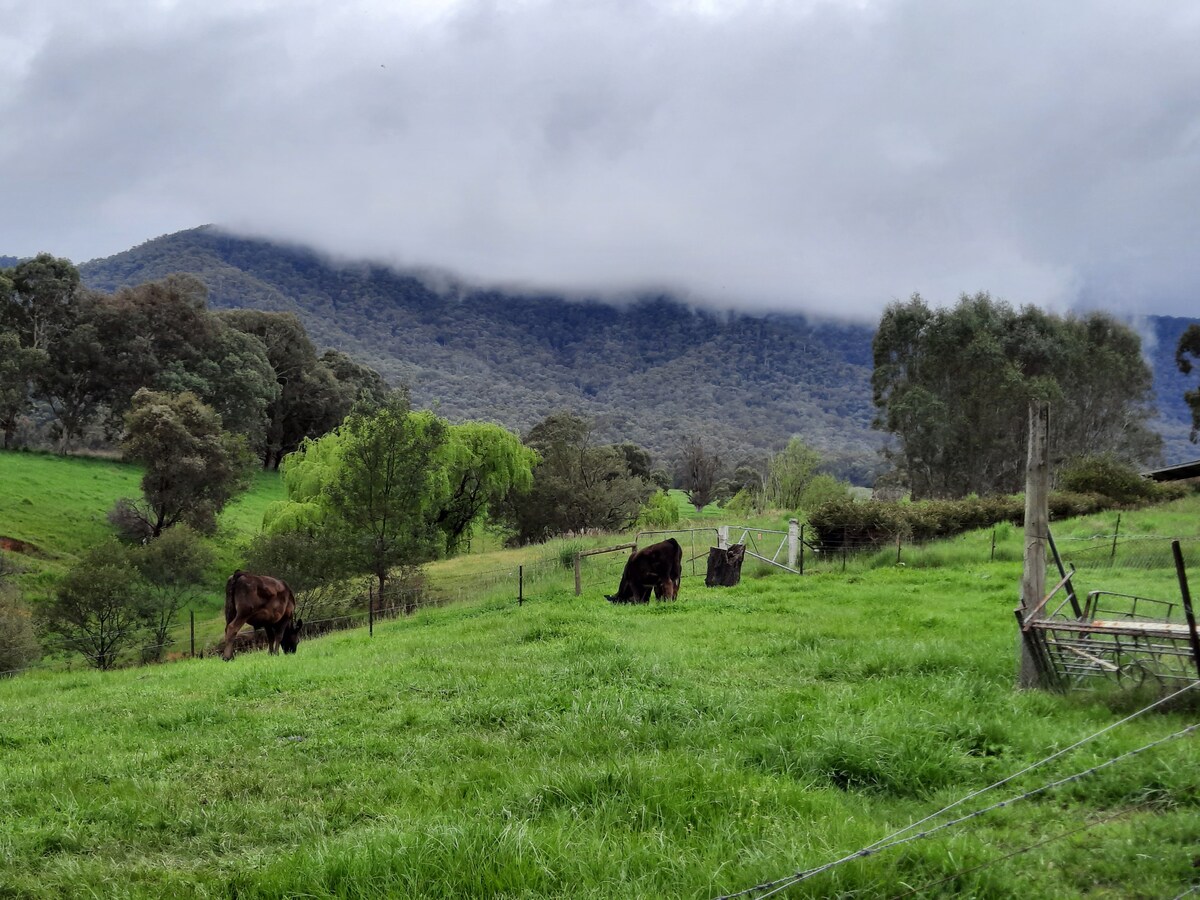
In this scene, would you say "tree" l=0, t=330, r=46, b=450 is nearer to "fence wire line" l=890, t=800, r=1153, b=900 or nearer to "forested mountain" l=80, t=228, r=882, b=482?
"fence wire line" l=890, t=800, r=1153, b=900

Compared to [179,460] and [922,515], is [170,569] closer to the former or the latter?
[179,460]

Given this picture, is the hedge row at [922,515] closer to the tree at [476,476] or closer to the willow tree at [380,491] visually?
the willow tree at [380,491]

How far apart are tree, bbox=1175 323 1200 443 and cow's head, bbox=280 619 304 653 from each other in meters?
45.3

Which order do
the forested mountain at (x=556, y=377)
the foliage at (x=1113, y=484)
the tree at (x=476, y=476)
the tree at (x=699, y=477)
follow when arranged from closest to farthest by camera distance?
the foliage at (x=1113, y=484) < the tree at (x=476, y=476) < the tree at (x=699, y=477) < the forested mountain at (x=556, y=377)

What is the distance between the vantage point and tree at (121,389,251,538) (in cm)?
3812

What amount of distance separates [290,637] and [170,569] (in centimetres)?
1505

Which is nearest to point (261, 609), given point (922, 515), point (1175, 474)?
point (922, 515)

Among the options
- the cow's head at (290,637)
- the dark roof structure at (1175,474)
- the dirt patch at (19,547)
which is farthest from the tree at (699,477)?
the cow's head at (290,637)

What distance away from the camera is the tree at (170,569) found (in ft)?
93.6

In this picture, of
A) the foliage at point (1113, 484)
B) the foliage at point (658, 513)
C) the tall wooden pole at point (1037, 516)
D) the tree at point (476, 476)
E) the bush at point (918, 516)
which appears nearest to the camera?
the tall wooden pole at point (1037, 516)

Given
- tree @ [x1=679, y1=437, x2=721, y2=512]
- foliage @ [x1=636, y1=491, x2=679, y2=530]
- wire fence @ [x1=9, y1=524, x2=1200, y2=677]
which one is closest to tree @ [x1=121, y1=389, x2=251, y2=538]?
wire fence @ [x1=9, y1=524, x2=1200, y2=677]

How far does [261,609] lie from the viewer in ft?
58.6

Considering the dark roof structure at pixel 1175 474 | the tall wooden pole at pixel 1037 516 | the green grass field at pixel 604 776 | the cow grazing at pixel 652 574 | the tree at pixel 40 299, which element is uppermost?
the tree at pixel 40 299

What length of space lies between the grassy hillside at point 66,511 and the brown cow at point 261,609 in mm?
15826
